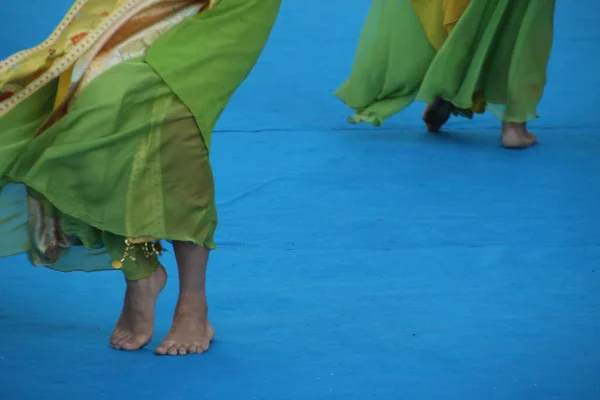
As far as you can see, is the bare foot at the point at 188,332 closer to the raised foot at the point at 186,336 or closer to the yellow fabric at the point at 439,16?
the raised foot at the point at 186,336

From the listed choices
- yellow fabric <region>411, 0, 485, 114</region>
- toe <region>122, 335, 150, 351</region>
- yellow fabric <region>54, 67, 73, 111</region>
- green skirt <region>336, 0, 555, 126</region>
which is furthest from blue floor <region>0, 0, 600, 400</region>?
yellow fabric <region>54, 67, 73, 111</region>

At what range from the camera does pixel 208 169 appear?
282cm

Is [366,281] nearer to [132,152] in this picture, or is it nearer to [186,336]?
[186,336]

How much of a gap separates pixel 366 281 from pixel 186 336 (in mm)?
699

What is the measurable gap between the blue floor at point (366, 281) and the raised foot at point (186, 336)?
0.04m

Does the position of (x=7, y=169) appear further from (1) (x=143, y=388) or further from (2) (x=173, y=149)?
(1) (x=143, y=388)

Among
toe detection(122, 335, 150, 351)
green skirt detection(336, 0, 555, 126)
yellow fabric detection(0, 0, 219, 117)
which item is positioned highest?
yellow fabric detection(0, 0, 219, 117)

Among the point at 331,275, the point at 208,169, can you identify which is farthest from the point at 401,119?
the point at 208,169

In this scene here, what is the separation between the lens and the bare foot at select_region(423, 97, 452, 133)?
5.14 meters

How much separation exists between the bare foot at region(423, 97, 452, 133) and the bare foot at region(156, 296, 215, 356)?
247 cm

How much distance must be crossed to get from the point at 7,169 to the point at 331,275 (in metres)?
1.06

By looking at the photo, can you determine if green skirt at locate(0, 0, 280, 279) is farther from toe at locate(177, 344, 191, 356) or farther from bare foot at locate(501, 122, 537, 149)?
bare foot at locate(501, 122, 537, 149)

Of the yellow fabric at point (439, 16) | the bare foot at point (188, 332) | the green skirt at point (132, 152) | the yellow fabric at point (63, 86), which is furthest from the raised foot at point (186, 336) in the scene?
the yellow fabric at point (439, 16)

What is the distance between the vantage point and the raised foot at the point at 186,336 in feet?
9.29
